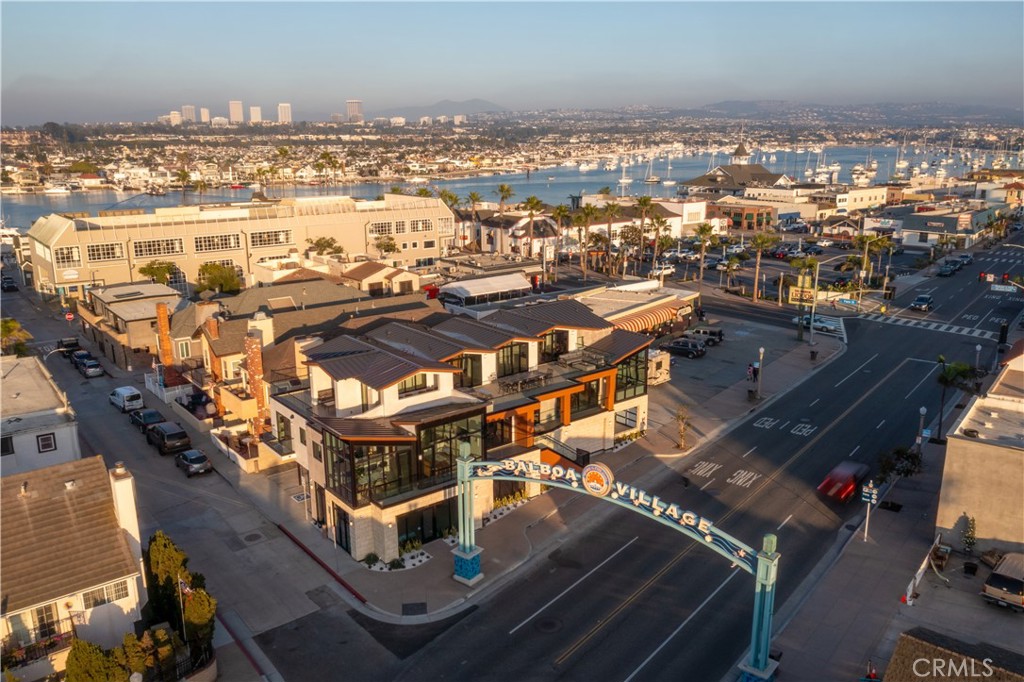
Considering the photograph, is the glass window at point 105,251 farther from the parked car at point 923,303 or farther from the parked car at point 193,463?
the parked car at point 923,303

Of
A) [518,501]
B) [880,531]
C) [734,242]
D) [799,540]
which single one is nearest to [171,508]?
[518,501]

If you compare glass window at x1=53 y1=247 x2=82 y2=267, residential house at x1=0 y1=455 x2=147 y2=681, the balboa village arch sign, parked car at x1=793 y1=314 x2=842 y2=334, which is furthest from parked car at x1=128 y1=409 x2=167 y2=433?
parked car at x1=793 y1=314 x2=842 y2=334

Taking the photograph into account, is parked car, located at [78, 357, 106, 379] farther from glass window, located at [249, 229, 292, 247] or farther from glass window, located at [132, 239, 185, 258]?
glass window, located at [249, 229, 292, 247]

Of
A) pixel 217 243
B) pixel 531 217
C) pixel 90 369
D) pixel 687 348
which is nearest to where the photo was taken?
pixel 90 369

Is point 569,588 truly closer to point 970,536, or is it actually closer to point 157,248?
point 970,536

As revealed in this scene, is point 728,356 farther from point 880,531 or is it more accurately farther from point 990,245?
point 990,245

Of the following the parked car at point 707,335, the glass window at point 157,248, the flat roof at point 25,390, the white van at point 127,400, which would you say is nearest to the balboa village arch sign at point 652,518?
the flat roof at point 25,390

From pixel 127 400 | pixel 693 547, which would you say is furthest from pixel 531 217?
pixel 693 547
